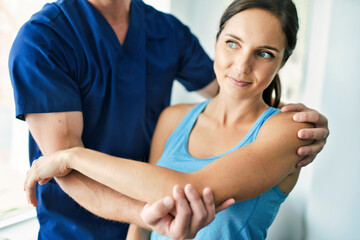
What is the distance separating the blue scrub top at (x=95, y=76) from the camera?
99 cm

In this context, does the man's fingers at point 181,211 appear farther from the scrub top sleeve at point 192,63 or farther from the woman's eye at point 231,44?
the scrub top sleeve at point 192,63

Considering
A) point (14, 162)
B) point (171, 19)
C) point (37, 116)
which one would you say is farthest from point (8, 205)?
point (171, 19)

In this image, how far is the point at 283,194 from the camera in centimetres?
97

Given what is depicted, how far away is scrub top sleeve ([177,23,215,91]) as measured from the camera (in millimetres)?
1371

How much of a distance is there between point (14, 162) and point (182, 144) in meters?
0.99

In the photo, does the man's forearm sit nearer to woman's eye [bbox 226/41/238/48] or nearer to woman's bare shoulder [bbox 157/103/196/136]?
woman's bare shoulder [bbox 157/103/196/136]

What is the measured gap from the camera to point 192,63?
4.55 ft

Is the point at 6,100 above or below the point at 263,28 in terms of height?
below

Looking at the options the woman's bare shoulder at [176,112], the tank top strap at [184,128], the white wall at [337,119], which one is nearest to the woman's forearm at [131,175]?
the tank top strap at [184,128]

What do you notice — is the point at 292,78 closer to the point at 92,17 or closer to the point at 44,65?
the point at 92,17

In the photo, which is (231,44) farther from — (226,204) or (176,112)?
(226,204)

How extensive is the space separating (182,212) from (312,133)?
0.42 metres

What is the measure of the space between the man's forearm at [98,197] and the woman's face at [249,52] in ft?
1.46

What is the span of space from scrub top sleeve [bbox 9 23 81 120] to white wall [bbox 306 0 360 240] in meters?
0.98
